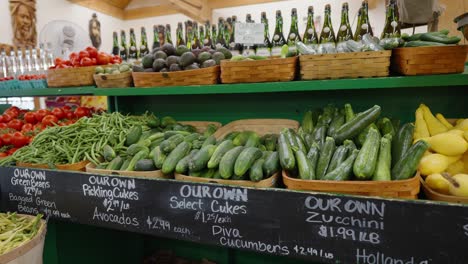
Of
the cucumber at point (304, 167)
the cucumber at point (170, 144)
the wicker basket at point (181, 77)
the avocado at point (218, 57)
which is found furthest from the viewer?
→ the avocado at point (218, 57)

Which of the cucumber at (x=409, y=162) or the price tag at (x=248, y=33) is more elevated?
the price tag at (x=248, y=33)

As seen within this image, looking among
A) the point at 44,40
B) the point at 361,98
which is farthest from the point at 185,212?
the point at 44,40

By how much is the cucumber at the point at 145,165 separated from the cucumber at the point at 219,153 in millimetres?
336

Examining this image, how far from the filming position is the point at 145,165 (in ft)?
5.85

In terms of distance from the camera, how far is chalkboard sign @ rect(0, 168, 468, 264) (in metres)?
1.22

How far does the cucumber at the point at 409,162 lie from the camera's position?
1373mm

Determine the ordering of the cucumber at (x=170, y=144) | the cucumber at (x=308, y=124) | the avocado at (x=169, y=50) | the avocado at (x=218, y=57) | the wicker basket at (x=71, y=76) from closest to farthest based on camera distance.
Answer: the cucumber at (x=170, y=144)
the cucumber at (x=308, y=124)
the avocado at (x=218, y=57)
the avocado at (x=169, y=50)
the wicker basket at (x=71, y=76)

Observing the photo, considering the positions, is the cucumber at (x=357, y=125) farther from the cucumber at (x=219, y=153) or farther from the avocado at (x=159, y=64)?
the avocado at (x=159, y=64)

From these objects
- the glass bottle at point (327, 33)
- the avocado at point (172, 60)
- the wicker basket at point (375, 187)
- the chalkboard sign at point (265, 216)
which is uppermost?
the glass bottle at point (327, 33)

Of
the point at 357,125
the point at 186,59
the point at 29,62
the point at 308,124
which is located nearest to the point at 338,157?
the point at 357,125

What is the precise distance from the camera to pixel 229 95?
258 centimetres

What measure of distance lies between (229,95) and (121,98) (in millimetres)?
1002

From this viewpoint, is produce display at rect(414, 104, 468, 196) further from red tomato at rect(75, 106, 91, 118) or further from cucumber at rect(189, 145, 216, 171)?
red tomato at rect(75, 106, 91, 118)

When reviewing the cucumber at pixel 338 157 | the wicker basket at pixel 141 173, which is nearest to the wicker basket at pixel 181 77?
the wicker basket at pixel 141 173
